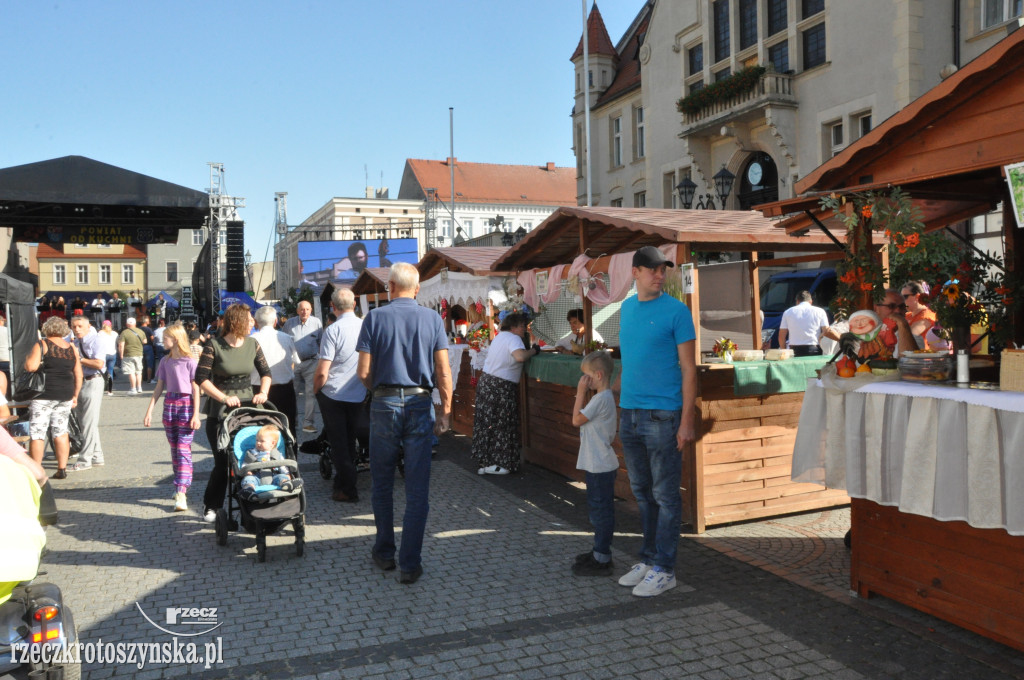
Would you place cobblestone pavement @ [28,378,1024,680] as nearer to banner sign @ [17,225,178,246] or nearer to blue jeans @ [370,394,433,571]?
blue jeans @ [370,394,433,571]

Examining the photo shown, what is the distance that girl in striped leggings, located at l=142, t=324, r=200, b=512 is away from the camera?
6.93 metres

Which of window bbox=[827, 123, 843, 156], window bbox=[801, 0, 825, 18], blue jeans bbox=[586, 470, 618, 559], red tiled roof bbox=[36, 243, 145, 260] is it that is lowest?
blue jeans bbox=[586, 470, 618, 559]

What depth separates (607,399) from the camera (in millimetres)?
5391

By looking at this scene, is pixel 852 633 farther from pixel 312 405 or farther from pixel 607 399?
pixel 312 405

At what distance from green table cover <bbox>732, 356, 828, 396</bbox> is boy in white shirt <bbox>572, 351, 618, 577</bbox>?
1588mm

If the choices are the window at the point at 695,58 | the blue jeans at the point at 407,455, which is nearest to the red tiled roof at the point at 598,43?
the window at the point at 695,58

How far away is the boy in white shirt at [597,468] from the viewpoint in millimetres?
5211

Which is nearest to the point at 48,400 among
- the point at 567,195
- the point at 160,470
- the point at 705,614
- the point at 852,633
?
the point at 160,470

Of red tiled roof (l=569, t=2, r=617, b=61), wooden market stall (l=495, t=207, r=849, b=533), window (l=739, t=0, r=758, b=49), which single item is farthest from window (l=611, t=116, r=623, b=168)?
wooden market stall (l=495, t=207, r=849, b=533)

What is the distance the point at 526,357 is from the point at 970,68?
5355 mm

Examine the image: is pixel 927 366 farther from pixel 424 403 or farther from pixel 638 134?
pixel 638 134

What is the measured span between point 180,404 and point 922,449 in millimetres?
5744

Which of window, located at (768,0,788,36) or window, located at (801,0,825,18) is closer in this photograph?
window, located at (801,0,825,18)

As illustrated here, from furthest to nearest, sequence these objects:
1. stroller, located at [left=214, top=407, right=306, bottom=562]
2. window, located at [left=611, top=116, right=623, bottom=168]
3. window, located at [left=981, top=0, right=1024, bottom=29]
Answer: window, located at [left=611, top=116, right=623, bottom=168], window, located at [left=981, top=0, right=1024, bottom=29], stroller, located at [left=214, top=407, right=306, bottom=562]
